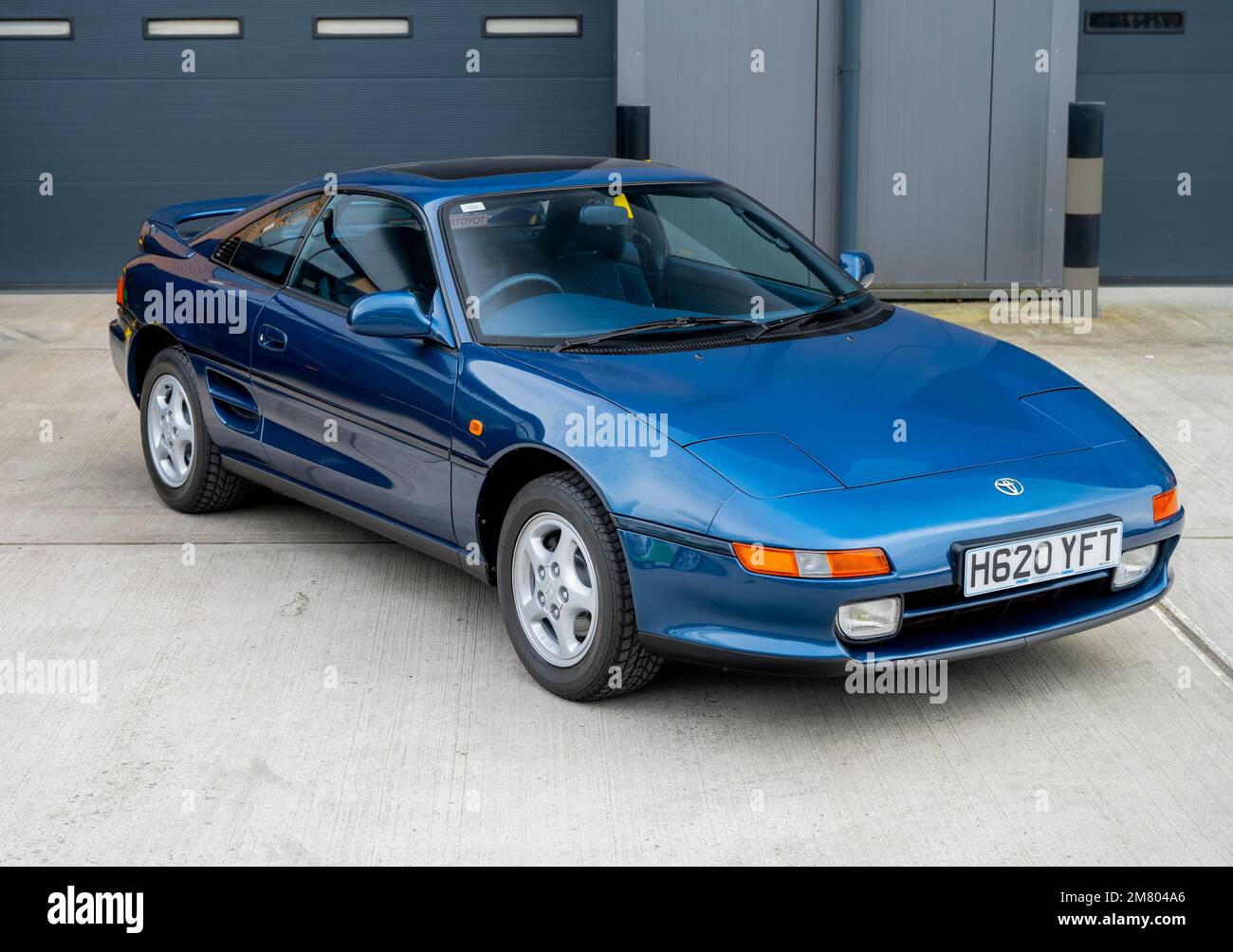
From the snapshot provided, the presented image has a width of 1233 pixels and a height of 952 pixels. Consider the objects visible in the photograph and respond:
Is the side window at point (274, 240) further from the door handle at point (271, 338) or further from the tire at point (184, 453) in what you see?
the tire at point (184, 453)

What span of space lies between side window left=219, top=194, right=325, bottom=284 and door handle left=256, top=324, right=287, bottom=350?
20cm

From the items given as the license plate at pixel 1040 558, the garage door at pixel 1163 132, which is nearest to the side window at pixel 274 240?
the license plate at pixel 1040 558

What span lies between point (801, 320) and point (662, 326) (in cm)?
50

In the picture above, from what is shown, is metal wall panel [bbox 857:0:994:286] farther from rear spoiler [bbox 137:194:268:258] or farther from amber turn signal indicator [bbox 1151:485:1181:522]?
amber turn signal indicator [bbox 1151:485:1181:522]

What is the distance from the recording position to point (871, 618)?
3930 mm

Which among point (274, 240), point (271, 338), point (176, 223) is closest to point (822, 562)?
point (271, 338)

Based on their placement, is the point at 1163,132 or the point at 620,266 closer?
the point at 620,266

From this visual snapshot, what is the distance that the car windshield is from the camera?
484 cm

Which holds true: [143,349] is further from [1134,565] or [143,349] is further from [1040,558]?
[1134,565]

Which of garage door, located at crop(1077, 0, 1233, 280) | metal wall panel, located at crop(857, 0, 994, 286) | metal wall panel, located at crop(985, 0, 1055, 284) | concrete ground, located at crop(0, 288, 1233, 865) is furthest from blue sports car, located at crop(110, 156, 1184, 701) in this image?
garage door, located at crop(1077, 0, 1233, 280)

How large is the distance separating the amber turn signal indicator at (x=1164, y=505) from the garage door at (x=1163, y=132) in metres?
6.48

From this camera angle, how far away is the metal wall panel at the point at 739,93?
9961mm

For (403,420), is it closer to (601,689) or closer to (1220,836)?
(601,689)
